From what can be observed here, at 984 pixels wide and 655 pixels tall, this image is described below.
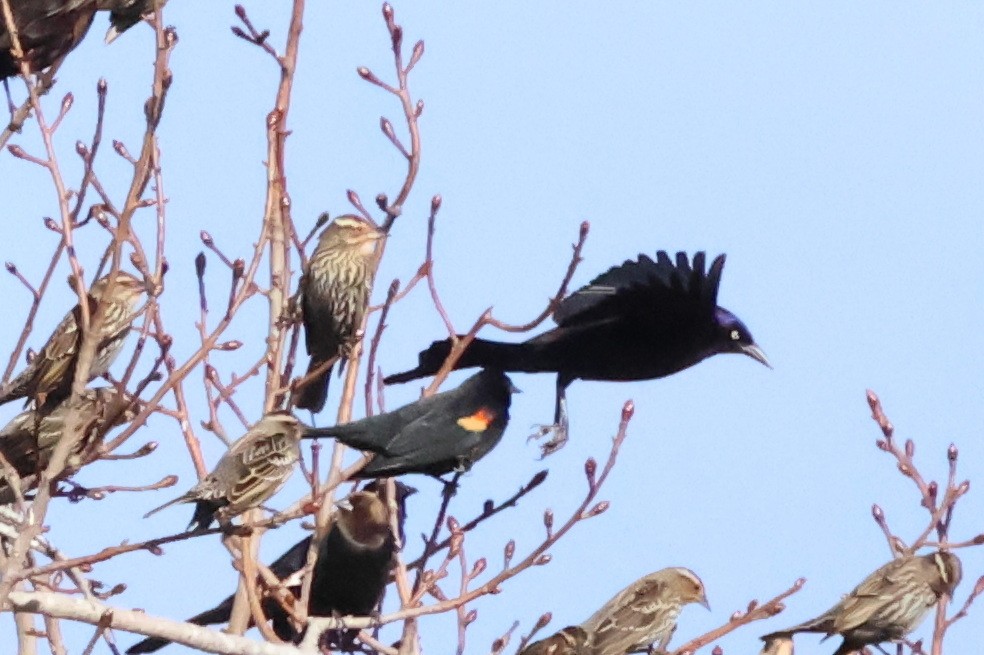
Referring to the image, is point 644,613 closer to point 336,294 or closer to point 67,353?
point 336,294

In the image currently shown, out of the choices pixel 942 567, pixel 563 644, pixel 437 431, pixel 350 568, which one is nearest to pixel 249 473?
pixel 437 431

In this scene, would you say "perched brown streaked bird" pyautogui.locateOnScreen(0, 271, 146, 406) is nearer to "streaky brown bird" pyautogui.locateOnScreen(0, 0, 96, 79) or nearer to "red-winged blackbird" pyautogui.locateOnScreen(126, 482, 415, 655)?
"streaky brown bird" pyautogui.locateOnScreen(0, 0, 96, 79)

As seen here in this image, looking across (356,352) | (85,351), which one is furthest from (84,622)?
(356,352)

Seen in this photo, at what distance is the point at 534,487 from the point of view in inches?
204

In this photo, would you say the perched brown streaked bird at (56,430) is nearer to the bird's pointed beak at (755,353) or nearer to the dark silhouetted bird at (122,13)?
the dark silhouetted bird at (122,13)

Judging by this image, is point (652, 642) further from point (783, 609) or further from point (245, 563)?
point (245, 563)

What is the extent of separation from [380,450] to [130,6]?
1.82 m

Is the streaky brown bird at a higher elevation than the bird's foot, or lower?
higher

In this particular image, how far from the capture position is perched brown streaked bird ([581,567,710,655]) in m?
7.16

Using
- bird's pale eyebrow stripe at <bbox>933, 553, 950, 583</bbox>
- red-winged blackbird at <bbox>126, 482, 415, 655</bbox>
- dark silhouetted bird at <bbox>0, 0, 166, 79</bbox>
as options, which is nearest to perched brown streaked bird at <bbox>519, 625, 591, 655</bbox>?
red-winged blackbird at <bbox>126, 482, 415, 655</bbox>

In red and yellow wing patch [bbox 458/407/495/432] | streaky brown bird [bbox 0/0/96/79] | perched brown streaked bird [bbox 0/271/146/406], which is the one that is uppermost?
streaky brown bird [bbox 0/0/96/79]

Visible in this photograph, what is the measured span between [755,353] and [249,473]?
2.28 m

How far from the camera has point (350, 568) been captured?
21.1ft

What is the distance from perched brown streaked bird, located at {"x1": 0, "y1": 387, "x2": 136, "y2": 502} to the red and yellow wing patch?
1072 millimetres
